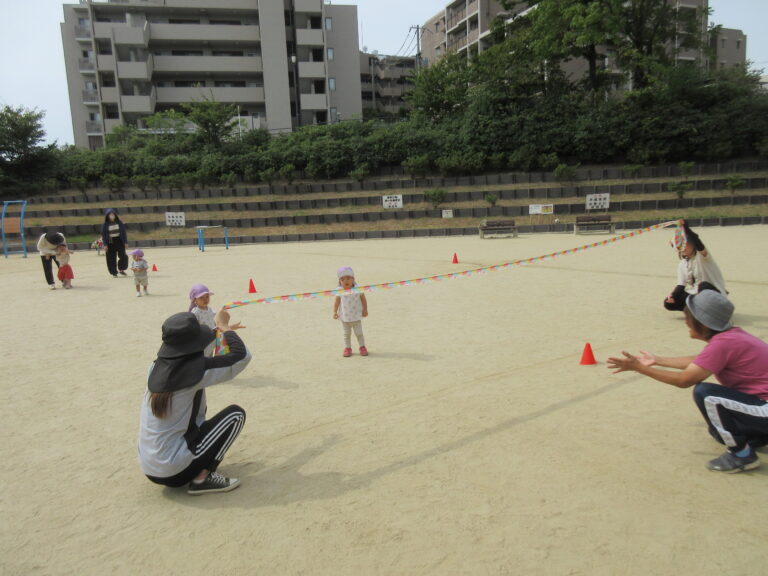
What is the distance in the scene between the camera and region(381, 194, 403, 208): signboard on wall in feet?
83.5

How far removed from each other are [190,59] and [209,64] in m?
1.52

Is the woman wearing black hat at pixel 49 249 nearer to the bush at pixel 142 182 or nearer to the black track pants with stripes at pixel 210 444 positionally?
the black track pants with stripes at pixel 210 444

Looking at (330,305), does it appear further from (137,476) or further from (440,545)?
(440,545)

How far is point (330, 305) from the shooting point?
8.56 meters

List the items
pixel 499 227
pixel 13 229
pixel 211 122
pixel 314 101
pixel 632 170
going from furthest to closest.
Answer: pixel 314 101
pixel 211 122
pixel 632 170
pixel 499 227
pixel 13 229

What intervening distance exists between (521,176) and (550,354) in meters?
23.2

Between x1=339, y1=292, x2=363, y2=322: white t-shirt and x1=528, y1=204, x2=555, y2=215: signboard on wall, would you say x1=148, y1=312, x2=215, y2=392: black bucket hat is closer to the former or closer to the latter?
x1=339, y1=292, x2=363, y2=322: white t-shirt

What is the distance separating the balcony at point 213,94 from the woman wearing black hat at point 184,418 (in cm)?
4364

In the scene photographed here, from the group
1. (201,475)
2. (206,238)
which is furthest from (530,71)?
(201,475)

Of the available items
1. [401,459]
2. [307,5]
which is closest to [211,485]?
[401,459]

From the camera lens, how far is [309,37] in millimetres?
42188

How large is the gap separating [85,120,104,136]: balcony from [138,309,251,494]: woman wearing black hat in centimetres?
4668

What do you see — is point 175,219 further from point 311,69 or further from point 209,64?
point 311,69

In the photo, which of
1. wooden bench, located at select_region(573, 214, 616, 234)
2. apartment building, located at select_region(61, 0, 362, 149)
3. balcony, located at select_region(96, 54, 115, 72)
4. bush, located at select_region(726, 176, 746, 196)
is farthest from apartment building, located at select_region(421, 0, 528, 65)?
balcony, located at select_region(96, 54, 115, 72)
